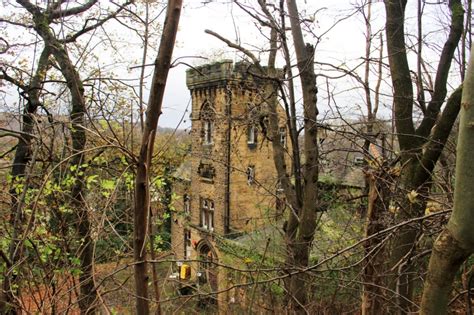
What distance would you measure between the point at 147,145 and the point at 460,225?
3.13 ft

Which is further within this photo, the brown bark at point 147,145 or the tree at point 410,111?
the tree at point 410,111

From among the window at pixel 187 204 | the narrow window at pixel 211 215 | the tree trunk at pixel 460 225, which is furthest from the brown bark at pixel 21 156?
the window at pixel 187 204

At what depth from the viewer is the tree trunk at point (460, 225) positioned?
1005 millimetres

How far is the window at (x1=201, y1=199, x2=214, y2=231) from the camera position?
17031mm

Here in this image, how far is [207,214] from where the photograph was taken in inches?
683

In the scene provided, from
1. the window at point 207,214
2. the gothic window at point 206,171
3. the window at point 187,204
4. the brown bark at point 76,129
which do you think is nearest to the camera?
the brown bark at point 76,129

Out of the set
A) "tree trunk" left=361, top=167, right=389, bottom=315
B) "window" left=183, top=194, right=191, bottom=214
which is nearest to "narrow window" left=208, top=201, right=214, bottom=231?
"window" left=183, top=194, right=191, bottom=214

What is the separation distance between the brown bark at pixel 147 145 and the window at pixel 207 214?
51.7 ft

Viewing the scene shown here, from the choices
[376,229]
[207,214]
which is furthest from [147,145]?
[207,214]

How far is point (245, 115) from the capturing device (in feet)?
21.2

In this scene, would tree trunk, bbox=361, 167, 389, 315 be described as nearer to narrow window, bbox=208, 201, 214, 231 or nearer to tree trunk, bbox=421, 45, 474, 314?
tree trunk, bbox=421, 45, 474, 314

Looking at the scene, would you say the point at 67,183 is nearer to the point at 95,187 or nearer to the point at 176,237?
the point at 95,187

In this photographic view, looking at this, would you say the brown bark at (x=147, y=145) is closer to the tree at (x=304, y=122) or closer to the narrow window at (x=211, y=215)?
the tree at (x=304, y=122)

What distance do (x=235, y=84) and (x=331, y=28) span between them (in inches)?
124
